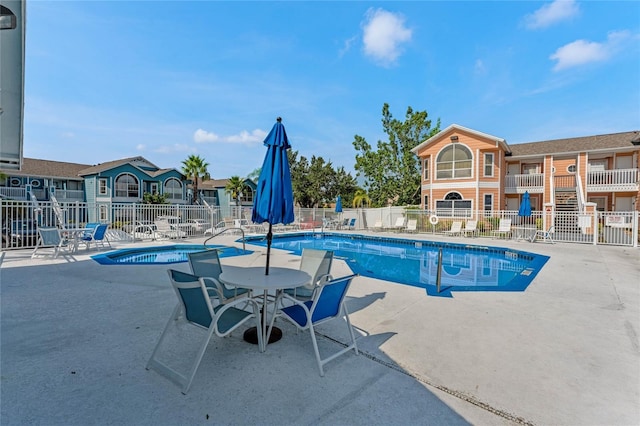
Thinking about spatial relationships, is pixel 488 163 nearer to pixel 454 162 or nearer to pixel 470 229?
pixel 454 162

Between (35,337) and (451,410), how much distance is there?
13.9 feet

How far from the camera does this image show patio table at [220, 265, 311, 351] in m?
2.96

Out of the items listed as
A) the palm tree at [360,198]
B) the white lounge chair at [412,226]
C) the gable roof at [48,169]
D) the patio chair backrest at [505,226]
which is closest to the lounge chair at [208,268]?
the patio chair backrest at [505,226]

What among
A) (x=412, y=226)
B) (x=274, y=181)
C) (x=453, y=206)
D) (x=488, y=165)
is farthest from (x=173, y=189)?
(x=274, y=181)

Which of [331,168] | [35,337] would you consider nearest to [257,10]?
[35,337]

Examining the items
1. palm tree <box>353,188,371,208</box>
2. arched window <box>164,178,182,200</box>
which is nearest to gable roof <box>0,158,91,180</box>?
arched window <box>164,178,182,200</box>

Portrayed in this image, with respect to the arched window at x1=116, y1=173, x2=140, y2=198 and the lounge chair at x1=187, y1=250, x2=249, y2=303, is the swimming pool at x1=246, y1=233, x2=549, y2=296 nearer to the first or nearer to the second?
the lounge chair at x1=187, y1=250, x2=249, y2=303

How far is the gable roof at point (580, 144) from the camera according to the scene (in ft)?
60.1

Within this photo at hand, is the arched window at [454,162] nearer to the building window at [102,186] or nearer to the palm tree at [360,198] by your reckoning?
the palm tree at [360,198]

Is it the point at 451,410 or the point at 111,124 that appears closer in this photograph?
the point at 451,410

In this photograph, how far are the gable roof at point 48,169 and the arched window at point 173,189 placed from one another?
275 inches

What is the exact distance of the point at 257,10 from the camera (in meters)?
10.4

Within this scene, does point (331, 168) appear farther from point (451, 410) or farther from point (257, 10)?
point (451, 410)

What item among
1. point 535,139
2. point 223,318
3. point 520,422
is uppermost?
point 535,139
